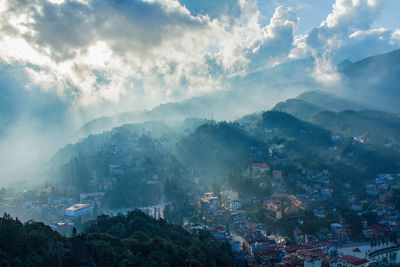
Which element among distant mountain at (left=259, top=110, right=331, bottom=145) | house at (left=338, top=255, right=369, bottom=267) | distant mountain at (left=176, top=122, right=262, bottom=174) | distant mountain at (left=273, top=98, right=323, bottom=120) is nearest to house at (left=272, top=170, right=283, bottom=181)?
distant mountain at (left=176, top=122, right=262, bottom=174)

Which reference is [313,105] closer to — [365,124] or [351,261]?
[365,124]

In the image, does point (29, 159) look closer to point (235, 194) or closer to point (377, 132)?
point (235, 194)

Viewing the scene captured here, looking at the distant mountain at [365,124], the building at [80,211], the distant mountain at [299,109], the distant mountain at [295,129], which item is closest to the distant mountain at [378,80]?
the distant mountain at [299,109]

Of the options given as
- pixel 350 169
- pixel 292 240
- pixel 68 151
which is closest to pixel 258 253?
pixel 292 240

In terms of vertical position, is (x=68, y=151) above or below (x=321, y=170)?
above

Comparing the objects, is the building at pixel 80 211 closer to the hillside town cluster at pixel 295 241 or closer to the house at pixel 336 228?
the hillside town cluster at pixel 295 241

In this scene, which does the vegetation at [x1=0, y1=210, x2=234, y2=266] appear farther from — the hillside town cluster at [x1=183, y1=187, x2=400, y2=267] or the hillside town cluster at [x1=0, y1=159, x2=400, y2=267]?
the hillside town cluster at [x1=0, y1=159, x2=400, y2=267]
